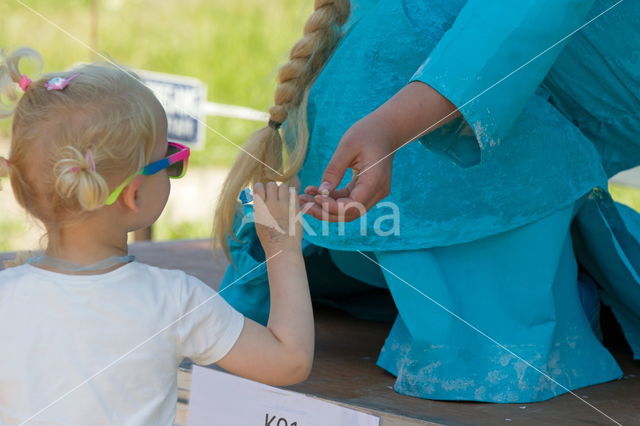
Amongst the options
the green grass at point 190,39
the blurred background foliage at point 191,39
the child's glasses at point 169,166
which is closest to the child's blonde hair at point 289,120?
the child's glasses at point 169,166

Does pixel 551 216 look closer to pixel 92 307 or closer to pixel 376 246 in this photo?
pixel 376 246

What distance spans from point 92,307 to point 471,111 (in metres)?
0.47

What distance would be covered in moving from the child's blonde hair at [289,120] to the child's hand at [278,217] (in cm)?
29

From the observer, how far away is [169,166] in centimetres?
96

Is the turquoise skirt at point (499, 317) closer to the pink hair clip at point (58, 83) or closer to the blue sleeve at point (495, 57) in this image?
the blue sleeve at point (495, 57)

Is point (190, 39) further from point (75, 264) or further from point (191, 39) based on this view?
point (75, 264)

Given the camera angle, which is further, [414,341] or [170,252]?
[170,252]

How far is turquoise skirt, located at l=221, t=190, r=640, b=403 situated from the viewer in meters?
1.20

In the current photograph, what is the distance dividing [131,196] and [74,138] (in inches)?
3.3

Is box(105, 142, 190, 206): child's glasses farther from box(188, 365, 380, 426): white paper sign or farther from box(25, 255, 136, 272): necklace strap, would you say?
box(188, 365, 380, 426): white paper sign

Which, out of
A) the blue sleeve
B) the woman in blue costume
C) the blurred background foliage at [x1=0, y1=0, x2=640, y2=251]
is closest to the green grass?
the blurred background foliage at [x1=0, y1=0, x2=640, y2=251]

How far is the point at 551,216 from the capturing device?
4.04ft

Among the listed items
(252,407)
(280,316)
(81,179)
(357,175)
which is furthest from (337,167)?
(252,407)

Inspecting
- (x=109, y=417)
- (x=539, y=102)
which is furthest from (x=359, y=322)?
(x=109, y=417)
